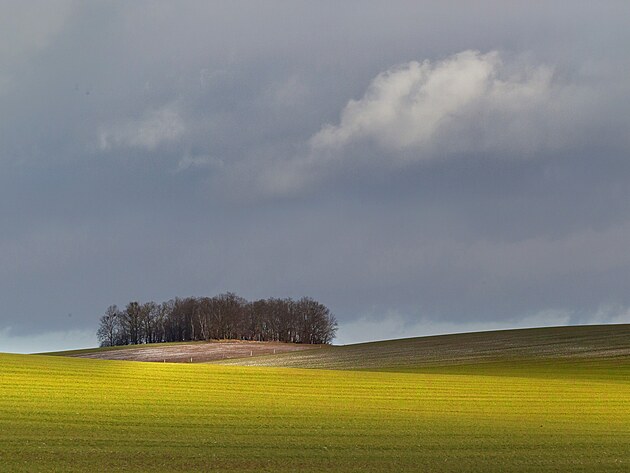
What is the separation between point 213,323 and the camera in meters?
112

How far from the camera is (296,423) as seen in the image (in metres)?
20.7

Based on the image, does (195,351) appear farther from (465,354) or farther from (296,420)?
(296,420)

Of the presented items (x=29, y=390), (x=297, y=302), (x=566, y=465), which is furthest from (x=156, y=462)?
(x=297, y=302)

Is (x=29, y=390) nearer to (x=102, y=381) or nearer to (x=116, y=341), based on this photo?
(x=102, y=381)

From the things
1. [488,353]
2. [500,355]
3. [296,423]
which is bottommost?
[296,423]

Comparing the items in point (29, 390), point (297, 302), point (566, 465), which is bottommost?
point (566, 465)

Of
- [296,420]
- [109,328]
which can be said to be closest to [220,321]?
[109,328]

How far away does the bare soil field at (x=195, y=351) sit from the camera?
7831cm

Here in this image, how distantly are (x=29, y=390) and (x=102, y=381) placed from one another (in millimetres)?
5350

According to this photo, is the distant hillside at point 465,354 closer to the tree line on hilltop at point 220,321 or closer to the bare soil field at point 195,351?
the bare soil field at point 195,351

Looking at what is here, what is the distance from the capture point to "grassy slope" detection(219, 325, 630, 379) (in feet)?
171

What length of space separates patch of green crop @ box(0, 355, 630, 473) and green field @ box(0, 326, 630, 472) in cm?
4

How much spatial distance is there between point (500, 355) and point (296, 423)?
42.8m

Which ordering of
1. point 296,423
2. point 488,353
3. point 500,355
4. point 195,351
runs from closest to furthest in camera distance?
point 296,423, point 500,355, point 488,353, point 195,351
